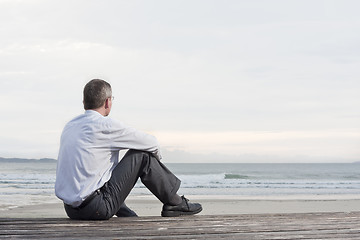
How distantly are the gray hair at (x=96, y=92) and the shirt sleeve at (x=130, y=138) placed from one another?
0.20 meters

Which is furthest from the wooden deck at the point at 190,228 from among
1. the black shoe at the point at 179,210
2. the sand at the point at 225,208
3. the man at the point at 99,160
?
the sand at the point at 225,208

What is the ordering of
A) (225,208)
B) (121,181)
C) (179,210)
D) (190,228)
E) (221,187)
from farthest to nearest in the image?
(221,187), (225,208), (179,210), (121,181), (190,228)

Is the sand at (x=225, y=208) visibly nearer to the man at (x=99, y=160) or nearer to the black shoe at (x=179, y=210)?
the black shoe at (x=179, y=210)

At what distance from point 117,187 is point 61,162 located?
0.47 metres

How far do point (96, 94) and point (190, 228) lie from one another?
1.21 meters

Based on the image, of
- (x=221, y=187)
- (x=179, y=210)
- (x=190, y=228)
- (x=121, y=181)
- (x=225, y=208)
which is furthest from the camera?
(x=221, y=187)

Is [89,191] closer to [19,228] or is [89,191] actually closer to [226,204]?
[19,228]

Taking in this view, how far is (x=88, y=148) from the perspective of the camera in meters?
3.58

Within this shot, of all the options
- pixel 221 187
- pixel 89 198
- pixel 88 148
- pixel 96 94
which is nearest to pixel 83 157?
pixel 88 148

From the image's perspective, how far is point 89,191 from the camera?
3.60 metres

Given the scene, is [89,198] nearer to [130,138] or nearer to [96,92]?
[130,138]

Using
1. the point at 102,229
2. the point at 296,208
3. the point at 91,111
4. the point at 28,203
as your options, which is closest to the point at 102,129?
the point at 91,111

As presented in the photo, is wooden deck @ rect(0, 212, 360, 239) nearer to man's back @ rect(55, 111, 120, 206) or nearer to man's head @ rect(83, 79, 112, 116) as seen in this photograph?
man's back @ rect(55, 111, 120, 206)

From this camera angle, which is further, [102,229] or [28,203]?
[28,203]
